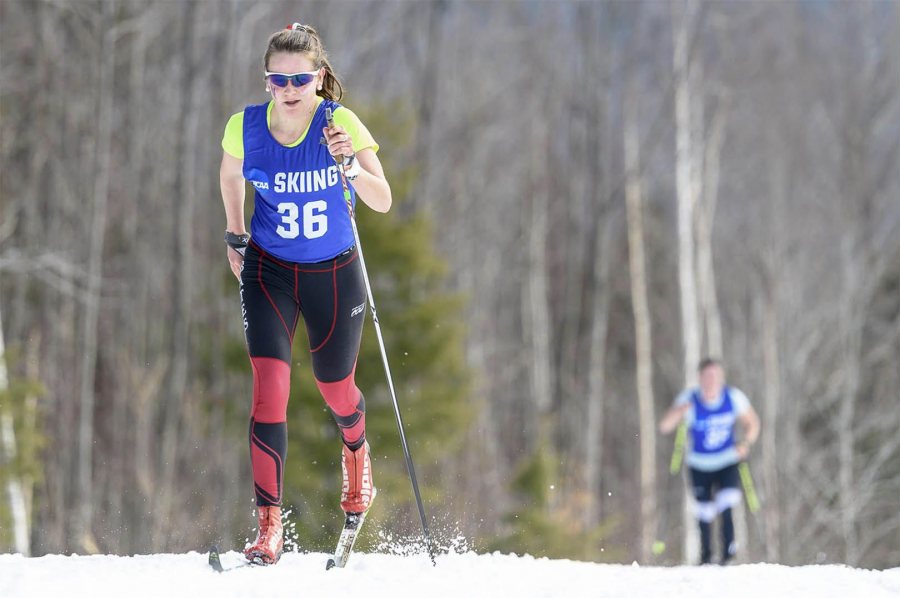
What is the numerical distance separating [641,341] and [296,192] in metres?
18.8

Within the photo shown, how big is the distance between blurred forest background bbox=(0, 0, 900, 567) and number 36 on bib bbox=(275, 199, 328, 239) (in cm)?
456

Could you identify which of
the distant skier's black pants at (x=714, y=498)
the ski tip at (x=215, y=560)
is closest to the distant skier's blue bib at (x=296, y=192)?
the ski tip at (x=215, y=560)

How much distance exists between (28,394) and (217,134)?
29.7 ft

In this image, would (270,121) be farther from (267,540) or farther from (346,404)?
(267,540)

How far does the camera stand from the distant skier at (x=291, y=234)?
15.0 ft

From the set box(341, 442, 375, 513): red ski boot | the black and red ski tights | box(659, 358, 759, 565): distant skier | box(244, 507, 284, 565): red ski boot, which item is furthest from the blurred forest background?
the black and red ski tights

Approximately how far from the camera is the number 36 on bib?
463cm

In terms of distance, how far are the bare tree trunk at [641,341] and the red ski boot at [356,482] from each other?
49.7 feet

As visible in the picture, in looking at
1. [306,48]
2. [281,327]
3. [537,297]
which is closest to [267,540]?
[281,327]

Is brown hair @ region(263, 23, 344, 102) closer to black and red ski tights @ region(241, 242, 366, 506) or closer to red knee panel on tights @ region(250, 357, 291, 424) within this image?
black and red ski tights @ region(241, 242, 366, 506)

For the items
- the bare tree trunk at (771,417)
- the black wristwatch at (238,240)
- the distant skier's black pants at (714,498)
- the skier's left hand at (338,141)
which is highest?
the skier's left hand at (338,141)

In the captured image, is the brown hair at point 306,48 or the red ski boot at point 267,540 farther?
the red ski boot at point 267,540

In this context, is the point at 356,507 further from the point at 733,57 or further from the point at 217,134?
the point at 733,57

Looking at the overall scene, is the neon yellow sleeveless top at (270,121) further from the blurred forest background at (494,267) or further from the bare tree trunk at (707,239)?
the bare tree trunk at (707,239)
